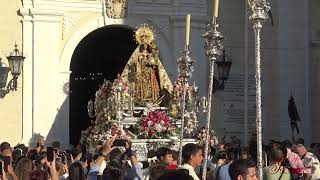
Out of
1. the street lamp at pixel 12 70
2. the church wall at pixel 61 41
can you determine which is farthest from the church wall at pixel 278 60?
the street lamp at pixel 12 70

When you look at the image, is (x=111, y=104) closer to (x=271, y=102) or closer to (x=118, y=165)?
(x=271, y=102)

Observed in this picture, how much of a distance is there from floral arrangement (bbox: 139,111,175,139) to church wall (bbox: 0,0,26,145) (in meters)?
4.53

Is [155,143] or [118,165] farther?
[155,143]

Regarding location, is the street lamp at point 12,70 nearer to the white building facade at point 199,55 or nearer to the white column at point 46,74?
the white building facade at point 199,55

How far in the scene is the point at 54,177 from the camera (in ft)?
24.2

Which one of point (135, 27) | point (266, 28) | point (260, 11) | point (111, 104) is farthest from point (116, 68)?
point (260, 11)

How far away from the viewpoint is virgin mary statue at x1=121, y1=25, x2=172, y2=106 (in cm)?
1608

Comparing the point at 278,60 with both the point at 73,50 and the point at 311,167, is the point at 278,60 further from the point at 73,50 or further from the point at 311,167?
the point at 311,167

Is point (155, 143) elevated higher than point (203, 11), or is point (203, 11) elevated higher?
point (203, 11)

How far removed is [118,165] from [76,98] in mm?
15019

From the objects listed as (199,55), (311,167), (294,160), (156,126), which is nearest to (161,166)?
(294,160)

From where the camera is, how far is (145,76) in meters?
16.2

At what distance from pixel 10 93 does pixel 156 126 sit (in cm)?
501

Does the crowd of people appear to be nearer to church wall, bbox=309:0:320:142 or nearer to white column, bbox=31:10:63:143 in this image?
white column, bbox=31:10:63:143
